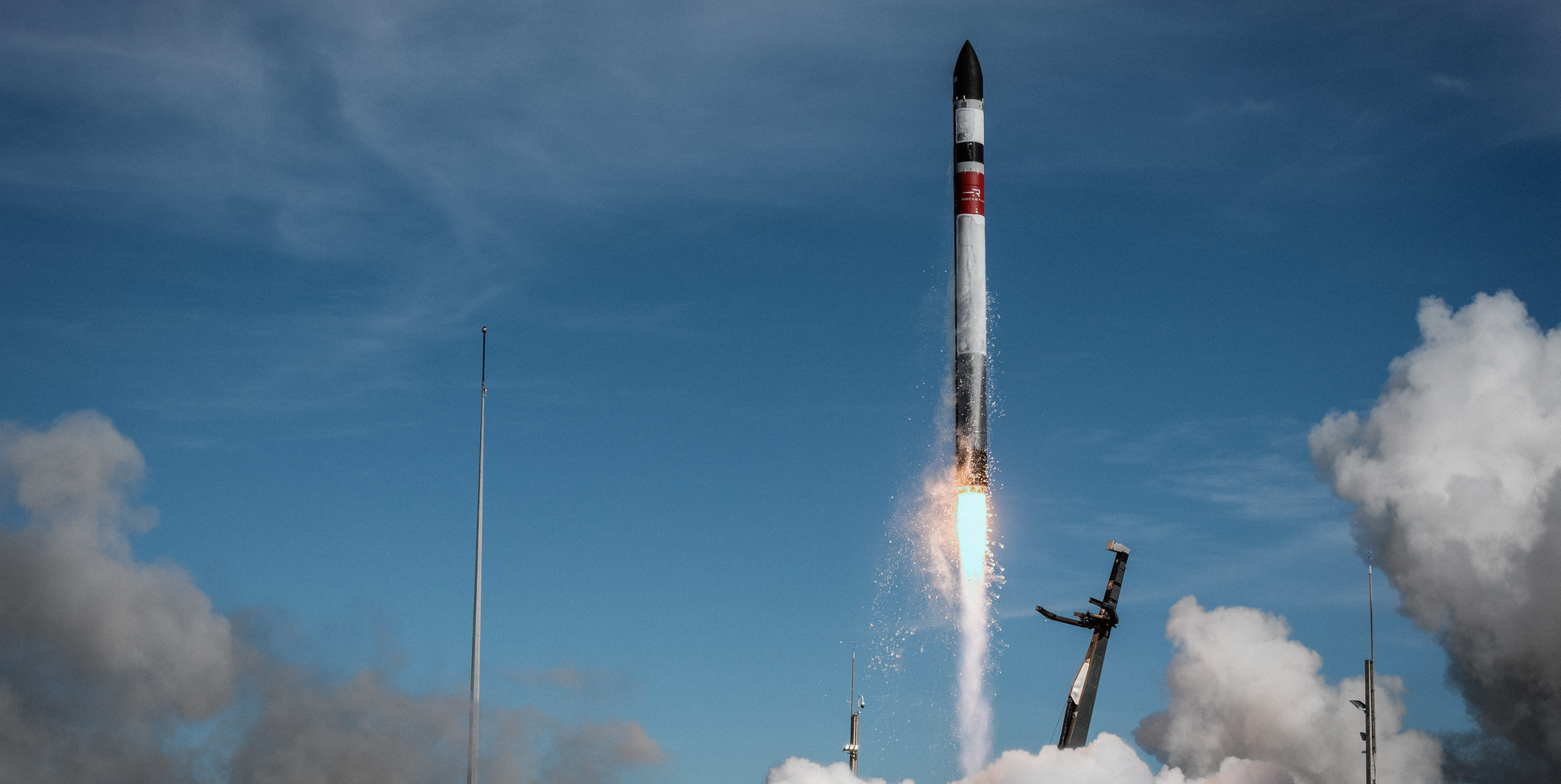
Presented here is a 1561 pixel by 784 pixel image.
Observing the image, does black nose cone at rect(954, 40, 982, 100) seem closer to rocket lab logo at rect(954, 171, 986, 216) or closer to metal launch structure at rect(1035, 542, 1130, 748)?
rocket lab logo at rect(954, 171, 986, 216)

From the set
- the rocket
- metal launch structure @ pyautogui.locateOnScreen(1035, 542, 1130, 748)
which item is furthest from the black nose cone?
metal launch structure @ pyautogui.locateOnScreen(1035, 542, 1130, 748)

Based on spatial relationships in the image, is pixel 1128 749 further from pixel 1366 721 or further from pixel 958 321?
pixel 958 321

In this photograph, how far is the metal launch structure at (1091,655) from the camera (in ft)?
254

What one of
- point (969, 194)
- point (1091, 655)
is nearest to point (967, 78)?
point (969, 194)

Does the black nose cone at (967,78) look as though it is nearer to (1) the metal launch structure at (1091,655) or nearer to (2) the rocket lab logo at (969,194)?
(2) the rocket lab logo at (969,194)

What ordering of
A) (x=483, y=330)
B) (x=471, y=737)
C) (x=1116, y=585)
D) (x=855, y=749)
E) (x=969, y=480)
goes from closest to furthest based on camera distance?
(x=471, y=737), (x=483, y=330), (x=969, y=480), (x=1116, y=585), (x=855, y=749)

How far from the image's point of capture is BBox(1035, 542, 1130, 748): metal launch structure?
254 feet

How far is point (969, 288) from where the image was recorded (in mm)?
73375

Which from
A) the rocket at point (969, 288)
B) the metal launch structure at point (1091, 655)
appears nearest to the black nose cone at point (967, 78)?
the rocket at point (969, 288)

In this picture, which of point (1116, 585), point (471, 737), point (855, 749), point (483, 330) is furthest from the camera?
point (855, 749)

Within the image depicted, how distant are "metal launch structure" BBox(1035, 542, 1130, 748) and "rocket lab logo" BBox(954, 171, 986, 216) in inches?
699

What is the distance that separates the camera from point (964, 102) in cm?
7575

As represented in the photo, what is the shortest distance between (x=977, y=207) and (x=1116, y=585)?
64.5ft

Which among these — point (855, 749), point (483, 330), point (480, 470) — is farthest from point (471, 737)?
point (855, 749)
